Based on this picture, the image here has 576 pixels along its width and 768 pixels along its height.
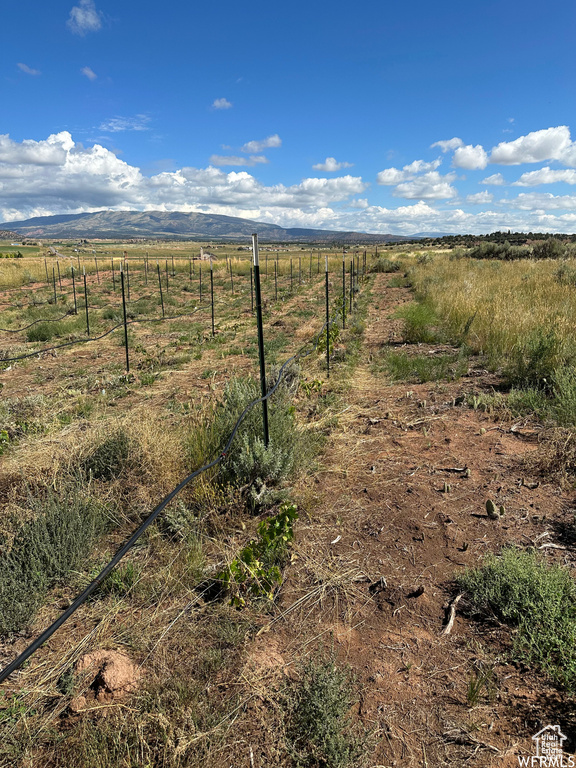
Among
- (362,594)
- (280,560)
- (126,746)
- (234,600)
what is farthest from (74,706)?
(362,594)

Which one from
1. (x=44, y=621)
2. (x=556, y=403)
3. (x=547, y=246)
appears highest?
(x=547, y=246)

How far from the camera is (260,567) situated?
2717 millimetres

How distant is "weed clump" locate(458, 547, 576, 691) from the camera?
2076mm

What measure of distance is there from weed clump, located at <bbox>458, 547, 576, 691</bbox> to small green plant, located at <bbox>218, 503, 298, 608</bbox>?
3.77 ft

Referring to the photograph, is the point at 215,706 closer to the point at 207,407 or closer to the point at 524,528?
the point at 524,528

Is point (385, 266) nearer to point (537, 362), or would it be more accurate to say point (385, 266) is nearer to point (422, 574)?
point (537, 362)

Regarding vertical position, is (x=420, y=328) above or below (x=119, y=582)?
above

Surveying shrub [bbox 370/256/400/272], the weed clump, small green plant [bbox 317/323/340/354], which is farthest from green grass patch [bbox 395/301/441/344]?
shrub [bbox 370/256/400/272]

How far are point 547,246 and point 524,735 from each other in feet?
96.2

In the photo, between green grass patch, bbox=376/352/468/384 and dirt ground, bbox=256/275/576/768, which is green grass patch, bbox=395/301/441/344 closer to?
green grass patch, bbox=376/352/468/384

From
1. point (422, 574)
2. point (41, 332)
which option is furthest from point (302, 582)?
point (41, 332)

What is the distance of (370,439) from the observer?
4.97m

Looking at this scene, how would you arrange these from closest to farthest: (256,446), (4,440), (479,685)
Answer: (479,685) < (256,446) < (4,440)

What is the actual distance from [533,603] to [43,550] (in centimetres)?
292
